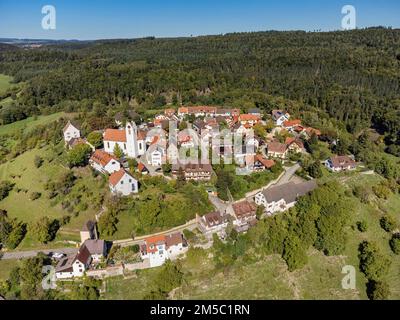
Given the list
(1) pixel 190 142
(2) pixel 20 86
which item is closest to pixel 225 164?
(1) pixel 190 142

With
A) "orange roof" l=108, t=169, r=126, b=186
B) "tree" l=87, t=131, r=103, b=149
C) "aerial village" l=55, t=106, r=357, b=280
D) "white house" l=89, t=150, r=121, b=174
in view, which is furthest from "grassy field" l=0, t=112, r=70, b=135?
"orange roof" l=108, t=169, r=126, b=186

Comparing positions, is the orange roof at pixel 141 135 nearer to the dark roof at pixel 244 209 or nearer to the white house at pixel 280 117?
the dark roof at pixel 244 209

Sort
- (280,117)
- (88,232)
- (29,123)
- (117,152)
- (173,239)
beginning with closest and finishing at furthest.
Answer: (173,239)
(88,232)
(117,152)
(280,117)
(29,123)

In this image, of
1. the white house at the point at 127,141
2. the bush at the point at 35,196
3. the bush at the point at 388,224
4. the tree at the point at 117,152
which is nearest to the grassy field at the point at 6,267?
the bush at the point at 35,196

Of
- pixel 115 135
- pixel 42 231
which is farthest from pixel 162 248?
pixel 115 135

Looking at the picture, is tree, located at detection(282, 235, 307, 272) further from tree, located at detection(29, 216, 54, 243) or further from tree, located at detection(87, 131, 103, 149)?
tree, located at detection(87, 131, 103, 149)

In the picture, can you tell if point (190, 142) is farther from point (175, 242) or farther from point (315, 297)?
point (315, 297)

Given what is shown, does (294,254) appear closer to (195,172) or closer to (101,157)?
(195,172)
